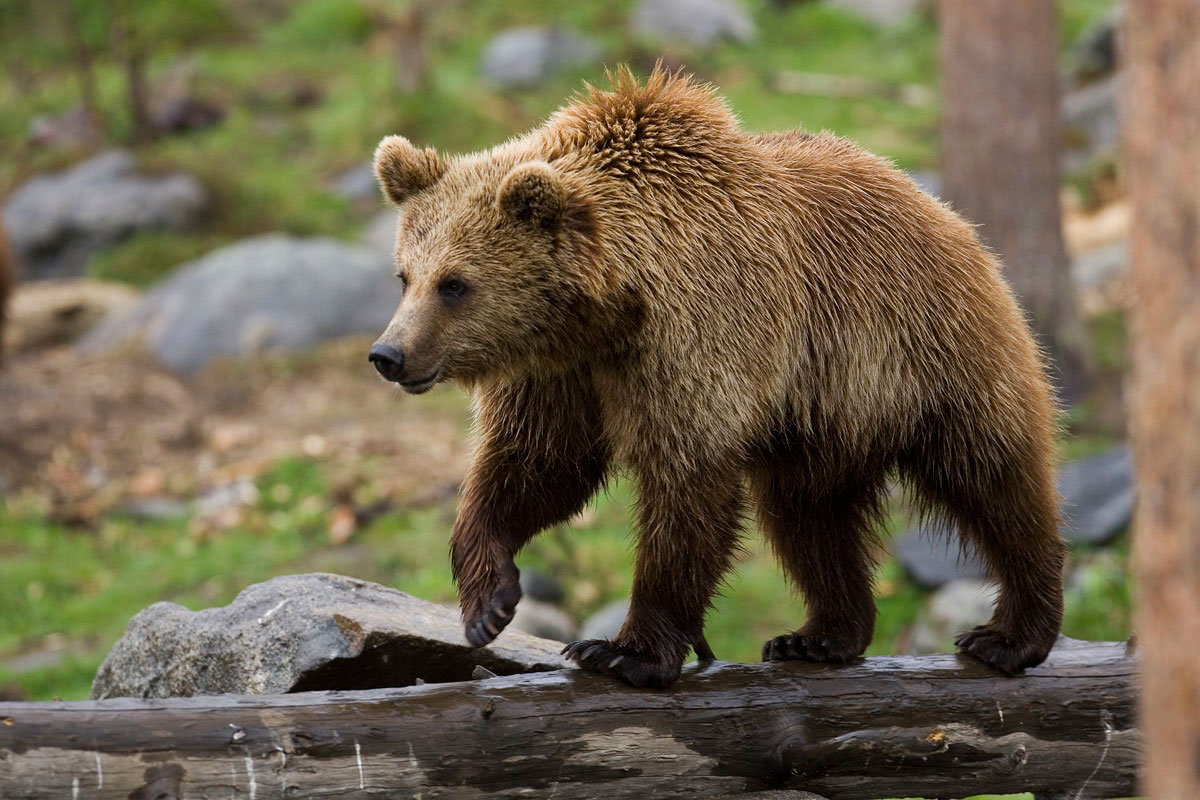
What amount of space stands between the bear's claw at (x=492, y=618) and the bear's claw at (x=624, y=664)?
255 millimetres

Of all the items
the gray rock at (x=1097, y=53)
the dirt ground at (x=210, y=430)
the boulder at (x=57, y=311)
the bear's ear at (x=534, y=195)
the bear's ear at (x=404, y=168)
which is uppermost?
the gray rock at (x=1097, y=53)

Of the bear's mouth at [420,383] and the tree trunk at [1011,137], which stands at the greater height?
the tree trunk at [1011,137]

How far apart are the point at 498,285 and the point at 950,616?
558cm

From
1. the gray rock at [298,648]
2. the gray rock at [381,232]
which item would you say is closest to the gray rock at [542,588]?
the gray rock at [298,648]

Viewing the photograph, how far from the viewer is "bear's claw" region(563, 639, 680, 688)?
15.1 feet

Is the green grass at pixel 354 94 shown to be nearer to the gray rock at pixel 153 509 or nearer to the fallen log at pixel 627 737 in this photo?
the gray rock at pixel 153 509

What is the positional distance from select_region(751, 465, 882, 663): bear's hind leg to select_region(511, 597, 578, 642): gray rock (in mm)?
→ 3277

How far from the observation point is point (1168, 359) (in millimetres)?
2605

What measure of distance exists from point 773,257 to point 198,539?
7.17 metres

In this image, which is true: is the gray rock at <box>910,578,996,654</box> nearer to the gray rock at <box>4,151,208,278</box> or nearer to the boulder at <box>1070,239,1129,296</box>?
the boulder at <box>1070,239,1129,296</box>

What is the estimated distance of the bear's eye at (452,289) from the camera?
15.0ft

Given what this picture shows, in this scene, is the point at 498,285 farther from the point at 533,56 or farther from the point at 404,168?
the point at 533,56

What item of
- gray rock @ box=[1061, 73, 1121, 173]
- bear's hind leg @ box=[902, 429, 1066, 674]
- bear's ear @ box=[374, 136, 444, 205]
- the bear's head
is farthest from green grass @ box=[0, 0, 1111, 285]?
the bear's head

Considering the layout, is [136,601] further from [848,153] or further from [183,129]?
[183,129]
